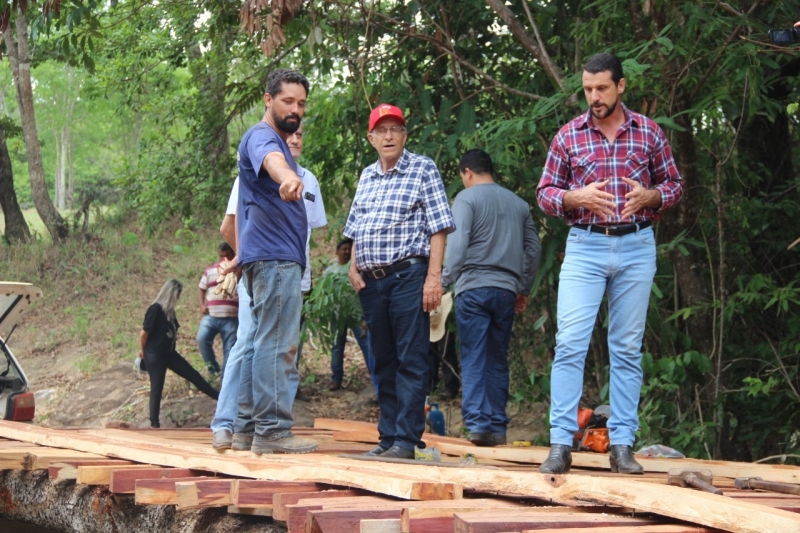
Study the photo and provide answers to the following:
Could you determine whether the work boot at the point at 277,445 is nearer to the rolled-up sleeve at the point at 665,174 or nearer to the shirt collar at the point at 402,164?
the shirt collar at the point at 402,164

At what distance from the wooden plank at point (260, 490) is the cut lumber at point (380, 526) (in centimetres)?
88

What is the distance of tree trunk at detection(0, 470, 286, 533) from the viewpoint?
14.7 feet

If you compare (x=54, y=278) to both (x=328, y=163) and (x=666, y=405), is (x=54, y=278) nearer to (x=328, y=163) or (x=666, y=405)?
(x=328, y=163)

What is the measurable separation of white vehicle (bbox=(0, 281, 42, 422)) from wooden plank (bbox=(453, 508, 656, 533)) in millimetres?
7135

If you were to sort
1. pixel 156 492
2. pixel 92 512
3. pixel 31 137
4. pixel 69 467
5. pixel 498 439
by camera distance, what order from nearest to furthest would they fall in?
pixel 156 492, pixel 92 512, pixel 69 467, pixel 498 439, pixel 31 137

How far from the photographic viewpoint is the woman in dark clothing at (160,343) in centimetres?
1184

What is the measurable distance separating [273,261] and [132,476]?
124 cm

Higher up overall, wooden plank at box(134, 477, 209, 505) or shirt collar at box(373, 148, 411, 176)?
shirt collar at box(373, 148, 411, 176)

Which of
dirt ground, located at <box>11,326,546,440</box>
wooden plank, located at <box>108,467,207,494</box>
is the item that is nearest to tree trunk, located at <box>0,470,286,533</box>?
wooden plank, located at <box>108,467,207,494</box>

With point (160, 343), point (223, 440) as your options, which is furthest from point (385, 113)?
point (160, 343)

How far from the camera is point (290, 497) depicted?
386cm

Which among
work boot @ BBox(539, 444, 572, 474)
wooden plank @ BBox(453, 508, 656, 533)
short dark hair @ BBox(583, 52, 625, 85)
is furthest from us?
short dark hair @ BBox(583, 52, 625, 85)

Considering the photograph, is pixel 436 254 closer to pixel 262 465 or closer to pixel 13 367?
pixel 262 465

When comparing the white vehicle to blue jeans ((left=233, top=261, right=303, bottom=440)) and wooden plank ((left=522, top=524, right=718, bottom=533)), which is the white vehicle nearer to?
blue jeans ((left=233, top=261, right=303, bottom=440))
